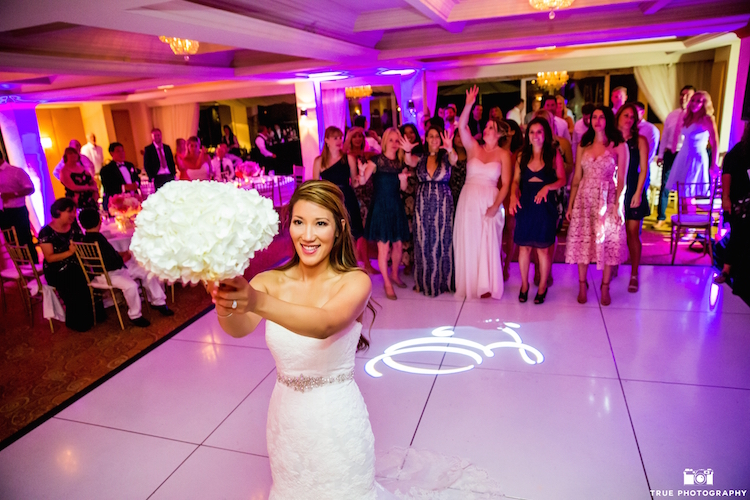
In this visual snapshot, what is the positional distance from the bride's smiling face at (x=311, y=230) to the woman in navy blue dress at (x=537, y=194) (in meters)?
3.08

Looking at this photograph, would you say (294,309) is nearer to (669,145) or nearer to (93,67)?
(93,67)

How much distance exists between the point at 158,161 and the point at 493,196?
6415 mm

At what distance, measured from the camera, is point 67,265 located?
4.57m

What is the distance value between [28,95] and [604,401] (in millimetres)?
11868

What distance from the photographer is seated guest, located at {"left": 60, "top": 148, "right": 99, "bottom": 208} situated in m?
6.95

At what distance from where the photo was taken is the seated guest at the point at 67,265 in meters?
4.46

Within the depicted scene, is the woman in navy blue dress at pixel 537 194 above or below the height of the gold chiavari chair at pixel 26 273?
above

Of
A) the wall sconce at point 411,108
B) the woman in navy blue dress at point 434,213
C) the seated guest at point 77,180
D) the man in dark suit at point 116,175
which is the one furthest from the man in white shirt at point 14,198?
the wall sconce at point 411,108

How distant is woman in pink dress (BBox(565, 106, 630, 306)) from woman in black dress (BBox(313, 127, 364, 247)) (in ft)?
7.27

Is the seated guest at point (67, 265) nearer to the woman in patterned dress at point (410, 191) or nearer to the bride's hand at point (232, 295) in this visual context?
the woman in patterned dress at point (410, 191)

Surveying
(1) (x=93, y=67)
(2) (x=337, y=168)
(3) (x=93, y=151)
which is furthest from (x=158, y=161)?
(3) (x=93, y=151)

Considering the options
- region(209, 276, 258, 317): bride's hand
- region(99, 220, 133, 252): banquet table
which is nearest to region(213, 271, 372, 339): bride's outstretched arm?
region(209, 276, 258, 317): bride's hand

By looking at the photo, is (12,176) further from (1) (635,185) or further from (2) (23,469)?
(1) (635,185)

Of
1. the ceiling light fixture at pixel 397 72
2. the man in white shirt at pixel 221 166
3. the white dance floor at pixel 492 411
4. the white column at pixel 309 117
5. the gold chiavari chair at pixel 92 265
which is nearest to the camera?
the white dance floor at pixel 492 411
